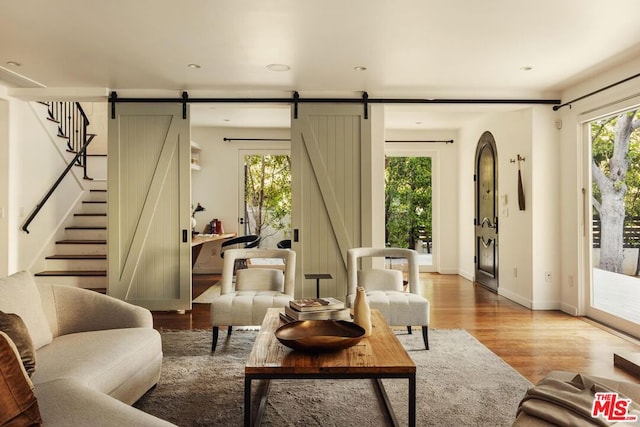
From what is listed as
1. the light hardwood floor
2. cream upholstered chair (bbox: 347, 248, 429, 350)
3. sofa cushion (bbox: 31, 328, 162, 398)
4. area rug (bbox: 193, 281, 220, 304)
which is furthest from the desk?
sofa cushion (bbox: 31, 328, 162, 398)

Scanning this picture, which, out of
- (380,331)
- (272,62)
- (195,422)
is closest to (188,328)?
(195,422)

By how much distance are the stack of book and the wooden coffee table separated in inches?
12.4

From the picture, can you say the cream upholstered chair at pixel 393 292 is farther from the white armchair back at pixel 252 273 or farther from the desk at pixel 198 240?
the desk at pixel 198 240

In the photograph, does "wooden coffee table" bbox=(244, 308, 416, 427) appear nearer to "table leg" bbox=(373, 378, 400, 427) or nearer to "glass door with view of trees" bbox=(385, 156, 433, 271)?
"table leg" bbox=(373, 378, 400, 427)

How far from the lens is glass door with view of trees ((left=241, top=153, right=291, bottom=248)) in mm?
7949

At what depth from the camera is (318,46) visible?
374 centimetres

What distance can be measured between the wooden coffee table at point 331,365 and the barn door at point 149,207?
297 centimetres

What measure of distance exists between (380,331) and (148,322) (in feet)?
4.73

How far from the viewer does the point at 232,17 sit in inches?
126

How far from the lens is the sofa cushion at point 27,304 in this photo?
2.33 metres

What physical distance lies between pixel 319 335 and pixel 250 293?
4.90 feet

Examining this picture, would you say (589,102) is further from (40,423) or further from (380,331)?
(40,423)

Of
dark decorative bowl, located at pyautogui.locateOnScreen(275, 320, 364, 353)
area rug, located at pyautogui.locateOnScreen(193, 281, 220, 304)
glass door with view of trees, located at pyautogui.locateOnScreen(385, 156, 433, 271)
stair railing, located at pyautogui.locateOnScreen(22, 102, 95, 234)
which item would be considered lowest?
area rug, located at pyautogui.locateOnScreen(193, 281, 220, 304)

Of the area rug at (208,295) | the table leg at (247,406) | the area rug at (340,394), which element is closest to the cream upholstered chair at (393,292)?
the area rug at (340,394)
